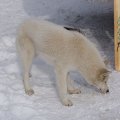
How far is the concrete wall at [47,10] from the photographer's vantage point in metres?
9.97

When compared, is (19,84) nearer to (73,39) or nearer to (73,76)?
(73,76)

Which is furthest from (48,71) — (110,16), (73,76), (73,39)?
(110,16)

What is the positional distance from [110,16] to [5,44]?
3.26m

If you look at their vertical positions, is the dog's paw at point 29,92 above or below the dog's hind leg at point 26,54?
below

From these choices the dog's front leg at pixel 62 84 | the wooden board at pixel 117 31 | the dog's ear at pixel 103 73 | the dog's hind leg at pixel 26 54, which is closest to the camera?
the dog's ear at pixel 103 73

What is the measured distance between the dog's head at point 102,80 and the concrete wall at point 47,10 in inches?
169

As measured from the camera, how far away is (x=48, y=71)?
21.6 ft

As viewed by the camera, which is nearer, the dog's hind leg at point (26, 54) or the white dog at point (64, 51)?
the white dog at point (64, 51)

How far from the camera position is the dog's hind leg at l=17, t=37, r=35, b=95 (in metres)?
5.61

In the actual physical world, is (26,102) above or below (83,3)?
above

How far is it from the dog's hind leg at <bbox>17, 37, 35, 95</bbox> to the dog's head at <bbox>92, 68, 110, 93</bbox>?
105 cm

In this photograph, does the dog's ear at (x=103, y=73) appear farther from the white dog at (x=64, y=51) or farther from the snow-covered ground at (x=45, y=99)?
the snow-covered ground at (x=45, y=99)

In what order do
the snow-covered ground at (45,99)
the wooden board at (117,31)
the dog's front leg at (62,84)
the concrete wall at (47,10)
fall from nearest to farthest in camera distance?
the snow-covered ground at (45,99)
the dog's front leg at (62,84)
the wooden board at (117,31)
the concrete wall at (47,10)

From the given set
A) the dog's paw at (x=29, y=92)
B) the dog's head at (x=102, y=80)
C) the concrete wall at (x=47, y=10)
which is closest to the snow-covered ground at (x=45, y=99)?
the dog's paw at (x=29, y=92)
